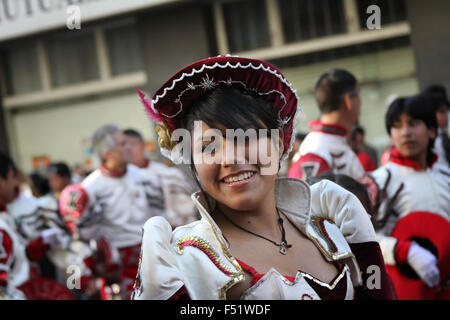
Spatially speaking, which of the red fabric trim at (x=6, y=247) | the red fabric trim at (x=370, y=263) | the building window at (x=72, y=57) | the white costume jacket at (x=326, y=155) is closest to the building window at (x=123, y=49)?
the building window at (x=72, y=57)

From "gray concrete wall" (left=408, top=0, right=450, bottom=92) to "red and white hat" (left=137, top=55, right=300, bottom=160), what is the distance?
24.4 feet

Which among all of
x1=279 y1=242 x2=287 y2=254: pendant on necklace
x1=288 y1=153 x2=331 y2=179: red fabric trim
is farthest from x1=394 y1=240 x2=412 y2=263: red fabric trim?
x1=279 y1=242 x2=287 y2=254: pendant on necklace

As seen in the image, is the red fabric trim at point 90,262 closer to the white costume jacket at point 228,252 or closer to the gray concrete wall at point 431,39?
the white costume jacket at point 228,252

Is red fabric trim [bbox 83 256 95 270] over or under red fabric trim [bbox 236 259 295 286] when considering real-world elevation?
under

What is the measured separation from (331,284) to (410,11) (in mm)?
7747

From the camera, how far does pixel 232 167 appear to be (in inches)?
63.5

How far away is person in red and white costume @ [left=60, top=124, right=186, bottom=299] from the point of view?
18.2 feet

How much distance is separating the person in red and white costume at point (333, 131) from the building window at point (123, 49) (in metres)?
6.65

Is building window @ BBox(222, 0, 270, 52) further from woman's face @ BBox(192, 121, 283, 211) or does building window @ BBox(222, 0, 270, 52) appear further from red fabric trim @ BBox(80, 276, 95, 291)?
woman's face @ BBox(192, 121, 283, 211)

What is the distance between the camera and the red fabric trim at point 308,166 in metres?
3.74

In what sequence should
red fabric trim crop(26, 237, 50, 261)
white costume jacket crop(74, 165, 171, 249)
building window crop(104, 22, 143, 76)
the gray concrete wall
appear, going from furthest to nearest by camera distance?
building window crop(104, 22, 143, 76) < the gray concrete wall < white costume jacket crop(74, 165, 171, 249) < red fabric trim crop(26, 237, 50, 261)

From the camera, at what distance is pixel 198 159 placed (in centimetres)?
166

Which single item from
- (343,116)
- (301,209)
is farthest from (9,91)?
(301,209)

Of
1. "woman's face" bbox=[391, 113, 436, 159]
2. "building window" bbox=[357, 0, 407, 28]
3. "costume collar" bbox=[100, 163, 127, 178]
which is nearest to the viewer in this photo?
"woman's face" bbox=[391, 113, 436, 159]
